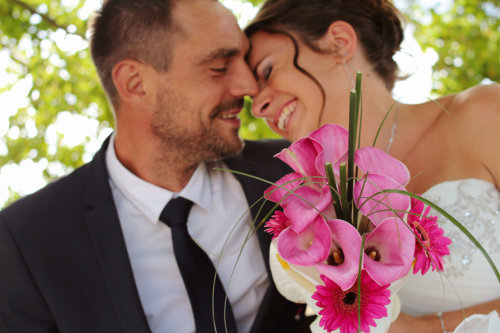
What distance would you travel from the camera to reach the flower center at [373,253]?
3.99 ft

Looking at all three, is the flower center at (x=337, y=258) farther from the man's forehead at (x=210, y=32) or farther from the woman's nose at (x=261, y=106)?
the man's forehead at (x=210, y=32)

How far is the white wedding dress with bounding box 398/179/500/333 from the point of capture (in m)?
1.86

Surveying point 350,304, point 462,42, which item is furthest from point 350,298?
point 462,42

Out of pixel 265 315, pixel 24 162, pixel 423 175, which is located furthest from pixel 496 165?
pixel 24 162

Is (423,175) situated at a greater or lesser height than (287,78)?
lesser

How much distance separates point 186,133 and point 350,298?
5.01ft

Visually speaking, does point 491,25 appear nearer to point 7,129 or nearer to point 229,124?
point 229,124

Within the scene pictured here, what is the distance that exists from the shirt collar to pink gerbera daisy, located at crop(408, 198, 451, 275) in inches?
55.2

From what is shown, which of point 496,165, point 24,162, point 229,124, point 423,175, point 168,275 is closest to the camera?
point 496,165

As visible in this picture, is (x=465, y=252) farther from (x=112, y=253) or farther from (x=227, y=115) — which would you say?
(x=112, y=253)

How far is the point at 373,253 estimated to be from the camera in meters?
1.21

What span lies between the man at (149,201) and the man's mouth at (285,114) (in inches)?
8.3

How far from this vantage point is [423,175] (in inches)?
83.8

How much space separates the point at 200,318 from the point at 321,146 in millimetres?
1228
